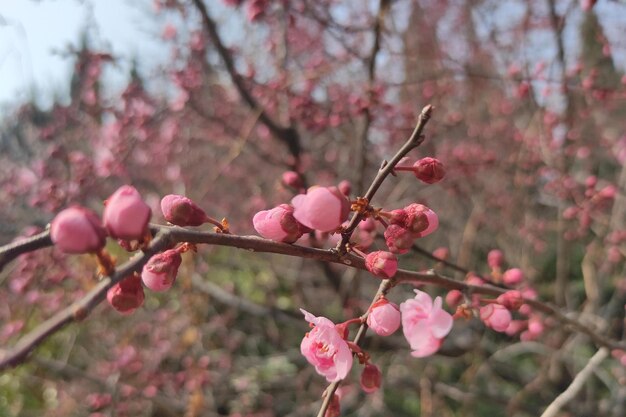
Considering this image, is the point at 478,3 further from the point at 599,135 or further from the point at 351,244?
the point at 351,244

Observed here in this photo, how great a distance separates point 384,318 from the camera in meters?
0.90

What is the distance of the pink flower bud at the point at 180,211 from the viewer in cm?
85

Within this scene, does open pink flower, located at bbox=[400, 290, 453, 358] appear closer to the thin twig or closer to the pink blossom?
the pink blossom

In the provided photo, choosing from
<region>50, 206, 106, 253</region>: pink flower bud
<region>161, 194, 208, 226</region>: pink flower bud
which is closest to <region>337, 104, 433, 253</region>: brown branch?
<region>161, 194, 208, 226</region>: pink flower bud

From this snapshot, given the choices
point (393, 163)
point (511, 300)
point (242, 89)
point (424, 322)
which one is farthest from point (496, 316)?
point (242, 89)

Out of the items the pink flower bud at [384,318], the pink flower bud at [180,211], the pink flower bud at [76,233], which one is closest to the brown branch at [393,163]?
the pink flower bud at [384,318]

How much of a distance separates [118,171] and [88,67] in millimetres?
1055

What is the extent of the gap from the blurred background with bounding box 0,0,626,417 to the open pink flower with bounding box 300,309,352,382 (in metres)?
1.20

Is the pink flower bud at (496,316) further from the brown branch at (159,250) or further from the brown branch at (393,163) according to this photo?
the brown branch at (393,163)

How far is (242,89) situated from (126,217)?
228 centimetres

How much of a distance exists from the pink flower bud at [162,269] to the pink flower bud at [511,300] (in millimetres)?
701

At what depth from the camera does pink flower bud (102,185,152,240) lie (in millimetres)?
638

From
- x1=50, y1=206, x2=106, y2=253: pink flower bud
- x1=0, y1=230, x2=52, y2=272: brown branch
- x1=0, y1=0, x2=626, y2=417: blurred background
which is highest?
x1=50, y1=206, x2=106, y2=253: pink flower bud

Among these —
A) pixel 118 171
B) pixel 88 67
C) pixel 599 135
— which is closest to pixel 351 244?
pixel 118 171
